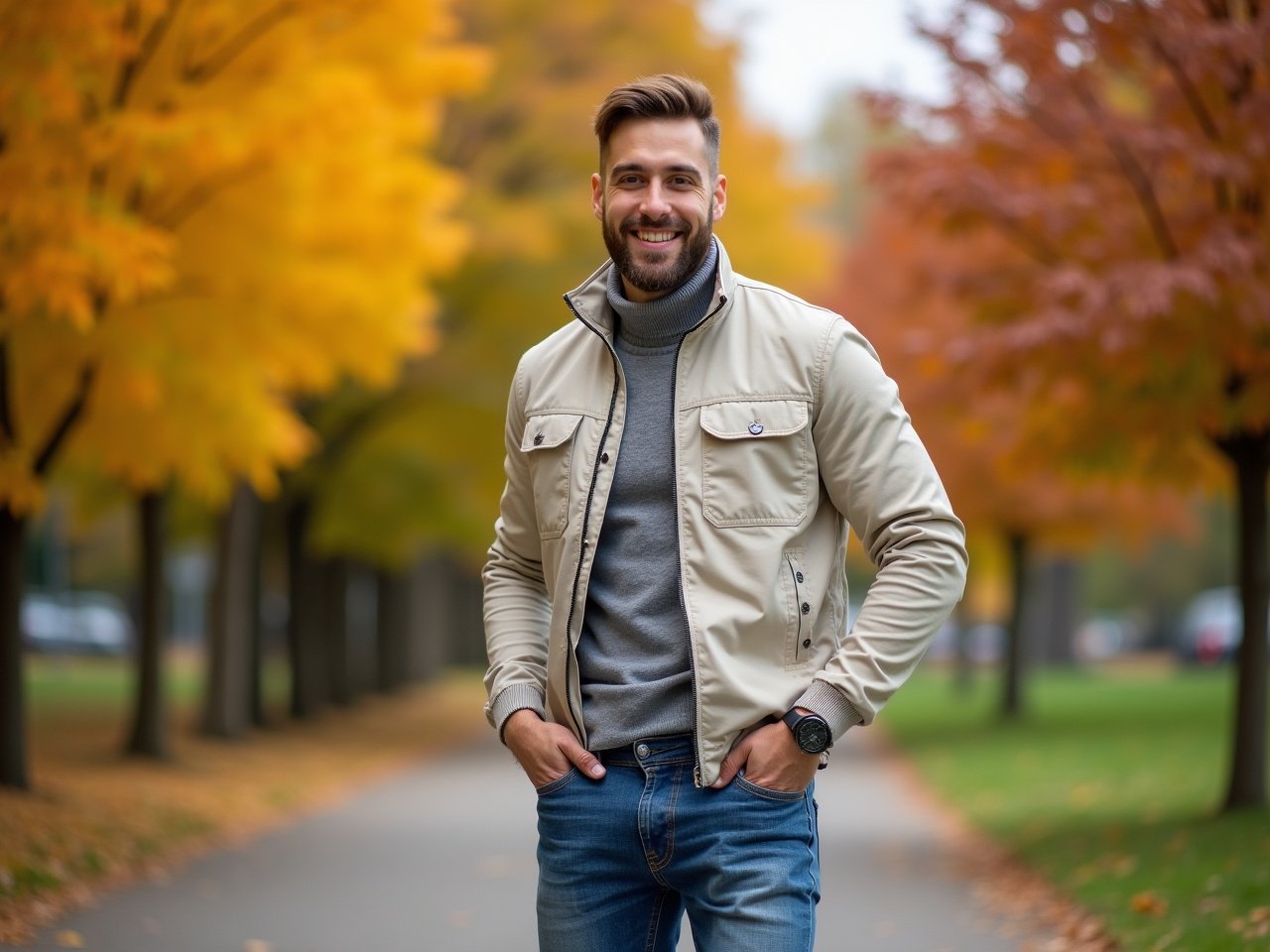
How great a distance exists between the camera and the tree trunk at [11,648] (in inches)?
475

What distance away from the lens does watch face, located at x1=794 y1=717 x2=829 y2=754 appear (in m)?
3.11

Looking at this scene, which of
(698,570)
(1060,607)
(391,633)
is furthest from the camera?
(1060,607)

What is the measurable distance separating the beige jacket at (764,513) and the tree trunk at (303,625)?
2083 cm

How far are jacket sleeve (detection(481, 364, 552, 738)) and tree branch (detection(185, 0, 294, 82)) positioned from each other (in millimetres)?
8100

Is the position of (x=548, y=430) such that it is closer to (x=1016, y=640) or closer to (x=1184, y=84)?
(x=1184, y=84)

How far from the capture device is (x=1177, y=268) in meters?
9.62

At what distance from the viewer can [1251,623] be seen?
1118cm

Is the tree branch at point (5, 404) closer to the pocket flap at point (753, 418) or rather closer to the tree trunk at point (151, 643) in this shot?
the tree trunk at point (151, 643)

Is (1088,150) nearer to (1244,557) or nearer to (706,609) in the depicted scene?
(1244,557)

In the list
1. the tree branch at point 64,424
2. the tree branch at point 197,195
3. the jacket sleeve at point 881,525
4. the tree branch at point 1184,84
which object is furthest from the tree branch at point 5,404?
the jacket sleeve at point 881,525

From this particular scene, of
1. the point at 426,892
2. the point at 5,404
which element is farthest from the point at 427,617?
the point at 426,892

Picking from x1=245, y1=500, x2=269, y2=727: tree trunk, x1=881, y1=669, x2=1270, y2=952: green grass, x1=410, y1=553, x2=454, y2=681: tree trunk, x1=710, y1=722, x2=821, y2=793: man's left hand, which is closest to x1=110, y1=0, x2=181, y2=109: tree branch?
x1=881, y1=669, x2=1270, y2=952: green grass

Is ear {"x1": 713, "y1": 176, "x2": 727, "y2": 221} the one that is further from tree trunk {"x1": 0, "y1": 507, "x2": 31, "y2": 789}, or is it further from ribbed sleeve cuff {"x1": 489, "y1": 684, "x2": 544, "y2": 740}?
tree trunk {"x1": 0, "y1": 507, "x2": 31, "y2": 789}

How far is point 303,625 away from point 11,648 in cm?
1318
